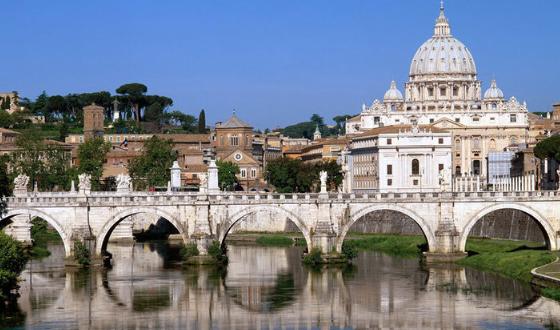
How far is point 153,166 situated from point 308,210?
138 feet

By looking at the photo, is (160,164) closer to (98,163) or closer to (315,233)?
(98,163)

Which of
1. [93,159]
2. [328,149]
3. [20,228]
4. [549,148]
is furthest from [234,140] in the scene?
[20,228]

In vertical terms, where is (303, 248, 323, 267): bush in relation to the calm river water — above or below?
above

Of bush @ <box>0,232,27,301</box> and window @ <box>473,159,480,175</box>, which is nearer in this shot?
bush @ <box>0,232,27,301</box>

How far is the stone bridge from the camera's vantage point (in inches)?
3297

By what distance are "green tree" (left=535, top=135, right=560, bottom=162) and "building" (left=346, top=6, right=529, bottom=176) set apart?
4418cm

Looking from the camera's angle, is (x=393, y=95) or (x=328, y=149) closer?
(x=328, y=149)

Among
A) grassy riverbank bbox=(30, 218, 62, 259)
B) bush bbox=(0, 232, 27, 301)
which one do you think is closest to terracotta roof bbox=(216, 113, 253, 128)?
grassy riverbank bbox=(30, 218, 62, 259)

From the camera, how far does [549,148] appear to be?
110500mm

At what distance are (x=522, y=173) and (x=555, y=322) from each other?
235 ft

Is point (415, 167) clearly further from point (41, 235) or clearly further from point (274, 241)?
point (41, 235)

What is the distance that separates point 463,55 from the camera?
639ft

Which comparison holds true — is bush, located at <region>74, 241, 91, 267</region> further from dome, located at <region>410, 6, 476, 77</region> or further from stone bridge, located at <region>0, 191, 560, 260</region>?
dome, located at <region>410, 6, 476, 77</region>

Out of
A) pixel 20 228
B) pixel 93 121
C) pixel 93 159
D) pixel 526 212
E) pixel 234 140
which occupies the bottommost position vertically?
pixel 20 228
